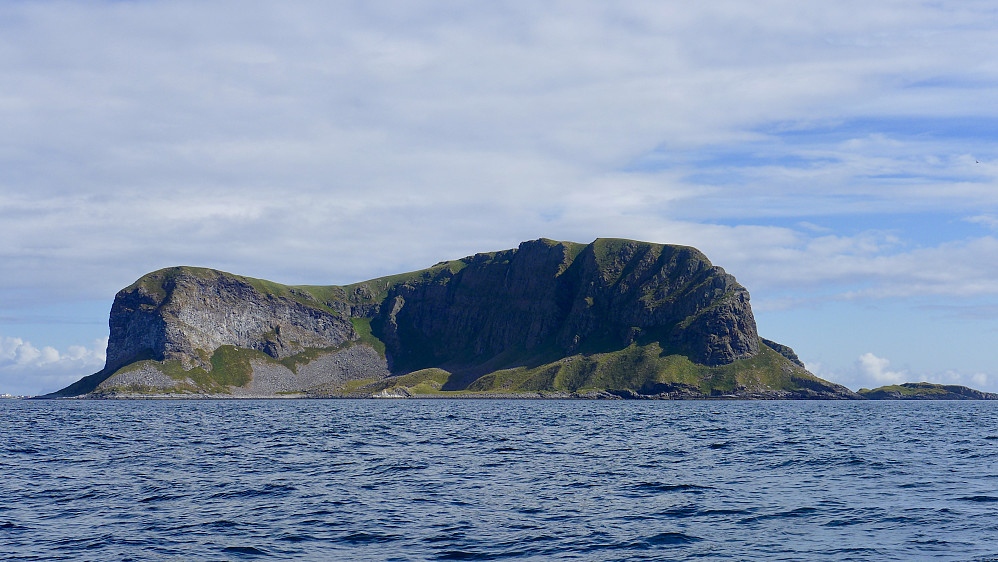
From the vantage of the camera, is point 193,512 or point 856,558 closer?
point 856,558

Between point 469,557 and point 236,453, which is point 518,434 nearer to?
point 236,453

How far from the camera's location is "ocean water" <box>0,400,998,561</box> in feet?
103

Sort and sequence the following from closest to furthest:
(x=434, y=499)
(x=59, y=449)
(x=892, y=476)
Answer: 1. (x=434, y=499)
2. (x=892, y=476)
3. (x=59, y=449)

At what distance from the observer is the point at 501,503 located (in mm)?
42094

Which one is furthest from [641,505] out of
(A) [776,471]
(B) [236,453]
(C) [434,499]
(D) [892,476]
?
(B) [236,453]

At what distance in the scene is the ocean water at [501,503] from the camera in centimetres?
3144

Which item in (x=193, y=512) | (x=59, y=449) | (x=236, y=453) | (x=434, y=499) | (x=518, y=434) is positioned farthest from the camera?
(x=518, y=434)

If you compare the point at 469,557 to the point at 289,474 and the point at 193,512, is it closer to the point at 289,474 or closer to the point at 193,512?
the point at 193,512

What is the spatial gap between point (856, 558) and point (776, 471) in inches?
1051

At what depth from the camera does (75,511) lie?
1554 inches

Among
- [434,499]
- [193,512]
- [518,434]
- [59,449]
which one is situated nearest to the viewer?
[193,512]

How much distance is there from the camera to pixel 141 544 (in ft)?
105

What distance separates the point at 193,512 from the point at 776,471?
3867 cm

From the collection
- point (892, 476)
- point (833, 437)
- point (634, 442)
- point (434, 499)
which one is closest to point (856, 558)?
point (434, 499)
